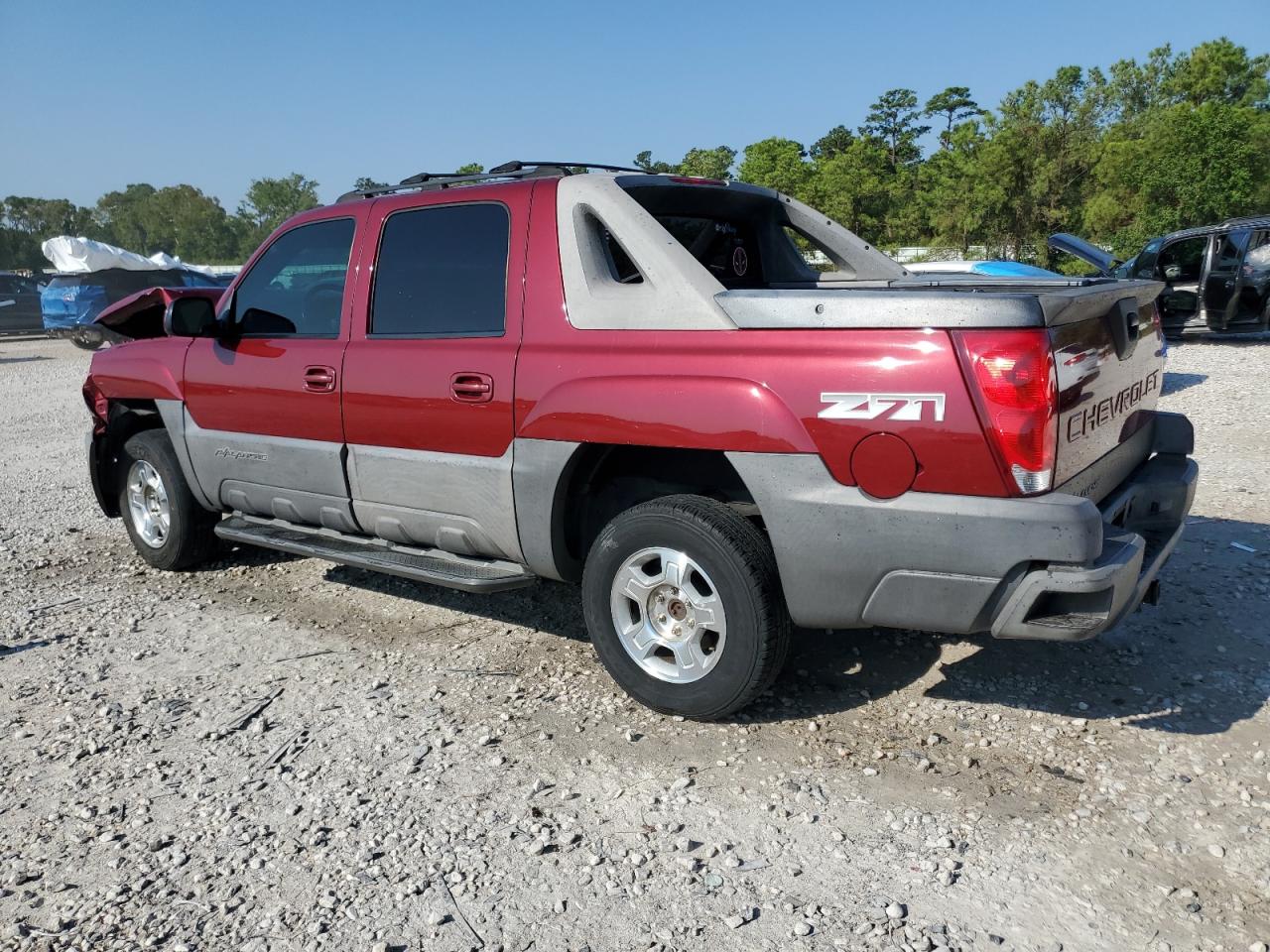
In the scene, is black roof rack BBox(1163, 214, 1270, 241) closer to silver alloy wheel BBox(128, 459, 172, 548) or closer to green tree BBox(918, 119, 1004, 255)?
silver alloy wheel BBox(128, 459, 172, 548)

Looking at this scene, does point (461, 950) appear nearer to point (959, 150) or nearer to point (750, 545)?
point (750, 545)

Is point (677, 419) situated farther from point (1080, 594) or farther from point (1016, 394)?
point (1080, 594)

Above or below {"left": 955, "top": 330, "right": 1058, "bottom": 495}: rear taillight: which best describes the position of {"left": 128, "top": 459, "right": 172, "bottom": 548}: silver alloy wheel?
below

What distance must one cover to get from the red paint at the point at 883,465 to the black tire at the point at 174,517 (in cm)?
393

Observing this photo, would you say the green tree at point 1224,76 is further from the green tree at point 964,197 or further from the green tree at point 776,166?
the green tree at point 776,166

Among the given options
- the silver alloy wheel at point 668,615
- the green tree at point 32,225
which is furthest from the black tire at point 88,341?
the green tree at point 32,225

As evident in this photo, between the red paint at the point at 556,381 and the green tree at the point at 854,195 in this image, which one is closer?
the red paint at the point at 556,381

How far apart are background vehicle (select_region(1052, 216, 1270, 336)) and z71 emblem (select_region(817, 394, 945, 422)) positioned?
452 inches

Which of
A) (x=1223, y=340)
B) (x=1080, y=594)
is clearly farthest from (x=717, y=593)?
(x=1223, y=340)

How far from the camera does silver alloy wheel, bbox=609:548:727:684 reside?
3.43 meters

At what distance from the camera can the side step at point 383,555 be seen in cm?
393

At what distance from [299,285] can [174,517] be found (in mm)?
1619

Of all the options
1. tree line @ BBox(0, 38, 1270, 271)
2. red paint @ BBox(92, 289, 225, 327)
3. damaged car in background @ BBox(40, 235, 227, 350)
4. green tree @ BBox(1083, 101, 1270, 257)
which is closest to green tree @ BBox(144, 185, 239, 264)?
tree line @ BBox(0, 38, 1270, 271)

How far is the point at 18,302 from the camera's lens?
2416cm
